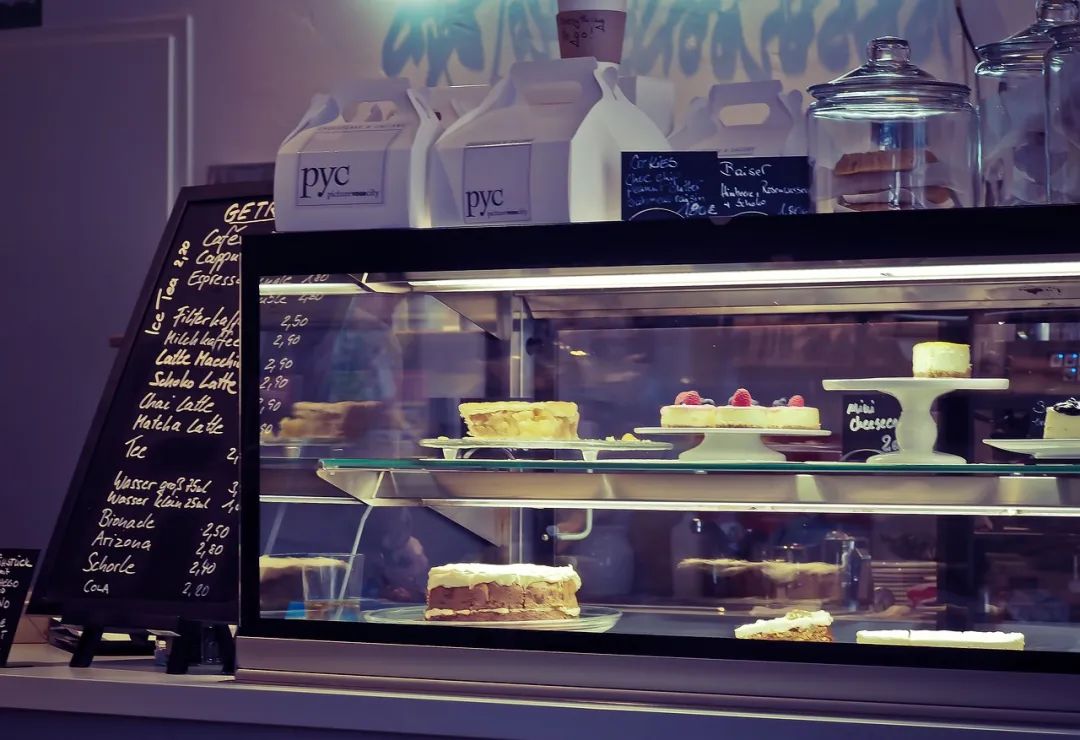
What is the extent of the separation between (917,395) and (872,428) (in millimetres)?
96

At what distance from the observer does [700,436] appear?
2477mm

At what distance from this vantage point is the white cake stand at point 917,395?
94.9 inches

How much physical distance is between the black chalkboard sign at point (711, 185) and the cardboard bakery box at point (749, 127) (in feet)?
0.45

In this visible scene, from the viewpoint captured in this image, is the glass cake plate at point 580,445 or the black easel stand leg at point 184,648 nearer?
the glass cake plate at point 580,445

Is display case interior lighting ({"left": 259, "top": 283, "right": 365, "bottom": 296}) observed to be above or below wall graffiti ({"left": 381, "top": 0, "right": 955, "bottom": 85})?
below

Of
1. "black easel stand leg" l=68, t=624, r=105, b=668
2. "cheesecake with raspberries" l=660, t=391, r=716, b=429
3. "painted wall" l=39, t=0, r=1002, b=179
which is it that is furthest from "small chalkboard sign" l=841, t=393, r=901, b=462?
"black easel stand leg" l=68, t=624, r=105, b=668

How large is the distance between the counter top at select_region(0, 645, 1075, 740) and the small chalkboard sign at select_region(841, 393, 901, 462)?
19.4 inches

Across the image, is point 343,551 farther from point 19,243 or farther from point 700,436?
point 19,243

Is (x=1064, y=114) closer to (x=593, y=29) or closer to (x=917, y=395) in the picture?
(x=917, y=395)

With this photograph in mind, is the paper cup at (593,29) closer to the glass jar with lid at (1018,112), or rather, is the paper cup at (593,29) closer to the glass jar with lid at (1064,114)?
the glass jar with lid at (1018,112)

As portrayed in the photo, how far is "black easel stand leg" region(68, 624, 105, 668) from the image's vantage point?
108 inches

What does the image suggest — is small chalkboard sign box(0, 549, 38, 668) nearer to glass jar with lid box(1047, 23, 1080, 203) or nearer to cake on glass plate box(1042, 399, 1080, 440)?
cake on glass plate box(1042, 399, 1080, 440)

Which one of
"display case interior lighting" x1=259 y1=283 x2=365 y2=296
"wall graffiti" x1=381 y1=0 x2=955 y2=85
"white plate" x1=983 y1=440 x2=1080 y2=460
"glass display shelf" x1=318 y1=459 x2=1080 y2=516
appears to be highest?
"wall graffiti" x1=381 y1=0 x2=955 y2=85

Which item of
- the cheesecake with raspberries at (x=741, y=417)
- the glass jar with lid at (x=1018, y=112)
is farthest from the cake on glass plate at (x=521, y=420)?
the glass jar with lid at (x=1018, y=112)
